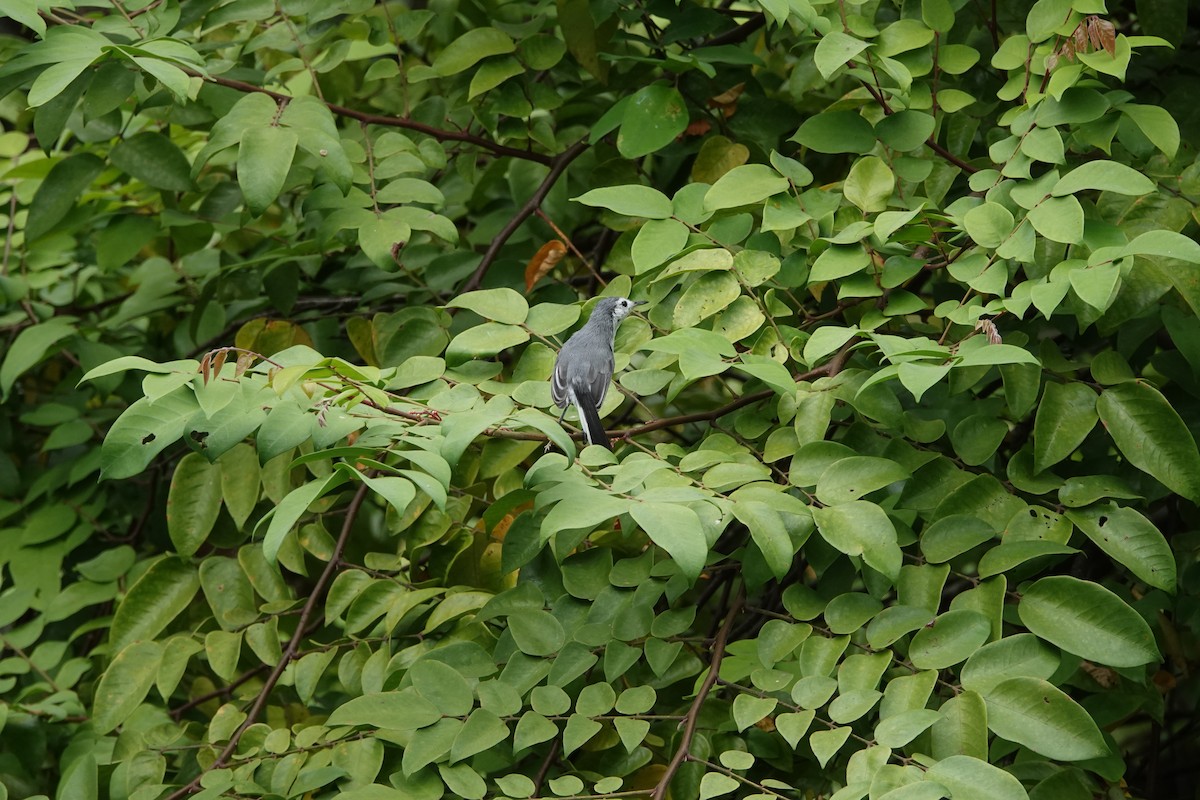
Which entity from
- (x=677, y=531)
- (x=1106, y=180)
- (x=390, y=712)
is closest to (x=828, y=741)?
(x=677, y=531)

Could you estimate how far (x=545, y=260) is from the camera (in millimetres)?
2527

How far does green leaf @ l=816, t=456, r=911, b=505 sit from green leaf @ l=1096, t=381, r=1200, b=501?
382mm

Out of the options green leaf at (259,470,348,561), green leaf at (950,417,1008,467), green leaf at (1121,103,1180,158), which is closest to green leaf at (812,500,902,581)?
green leaf at (950,417,1008,467)

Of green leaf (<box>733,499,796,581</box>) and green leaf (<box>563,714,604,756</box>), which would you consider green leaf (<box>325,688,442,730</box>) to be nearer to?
green leaf (<box>563,714,604,756</box>)

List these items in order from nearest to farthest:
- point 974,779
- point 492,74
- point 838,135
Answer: point 974,779 → point 838,135 → point 492,74

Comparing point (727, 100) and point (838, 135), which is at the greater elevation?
point (838, 135)

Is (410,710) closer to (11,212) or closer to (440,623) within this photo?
(440,623)

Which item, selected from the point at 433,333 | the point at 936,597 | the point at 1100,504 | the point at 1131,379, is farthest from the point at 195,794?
the point at 1131,379

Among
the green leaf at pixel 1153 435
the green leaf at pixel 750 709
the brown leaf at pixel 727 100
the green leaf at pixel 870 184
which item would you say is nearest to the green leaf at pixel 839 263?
the green leaf at pixel 870 184

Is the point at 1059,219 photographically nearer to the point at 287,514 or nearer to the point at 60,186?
the point at 287,514

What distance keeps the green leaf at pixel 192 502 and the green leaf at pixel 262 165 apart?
0.61 m

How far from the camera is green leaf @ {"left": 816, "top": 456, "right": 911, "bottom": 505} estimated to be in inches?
67.7

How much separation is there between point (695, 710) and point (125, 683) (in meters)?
1.20

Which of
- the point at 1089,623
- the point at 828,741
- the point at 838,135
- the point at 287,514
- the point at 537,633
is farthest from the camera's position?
the point at 838,135
